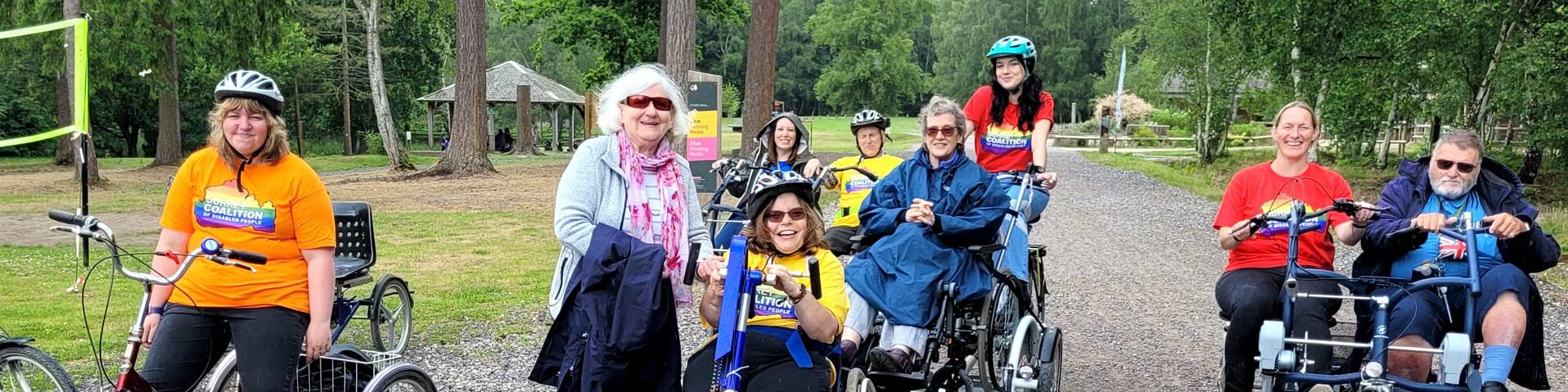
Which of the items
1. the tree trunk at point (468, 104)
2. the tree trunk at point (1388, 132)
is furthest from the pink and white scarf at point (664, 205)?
the tree trunk at point (1388, 132)

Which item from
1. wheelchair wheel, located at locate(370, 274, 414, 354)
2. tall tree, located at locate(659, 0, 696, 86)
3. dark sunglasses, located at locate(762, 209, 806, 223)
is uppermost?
tall tree, located at locate(659, 0, 696, 86)

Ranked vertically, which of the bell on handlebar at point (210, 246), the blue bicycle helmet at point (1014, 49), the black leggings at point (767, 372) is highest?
the blue bicycle helmet at point (1014, 49)

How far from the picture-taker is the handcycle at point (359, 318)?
4.07 m

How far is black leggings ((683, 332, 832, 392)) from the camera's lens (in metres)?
3.68

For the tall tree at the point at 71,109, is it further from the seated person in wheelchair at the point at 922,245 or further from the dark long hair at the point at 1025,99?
the dark long hair at the point at 1025,99

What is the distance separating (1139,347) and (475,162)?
20.0 meters

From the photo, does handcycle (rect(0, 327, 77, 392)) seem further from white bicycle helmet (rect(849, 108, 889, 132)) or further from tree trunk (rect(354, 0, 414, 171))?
tree trunk (rect(354, 0, 414, 171))

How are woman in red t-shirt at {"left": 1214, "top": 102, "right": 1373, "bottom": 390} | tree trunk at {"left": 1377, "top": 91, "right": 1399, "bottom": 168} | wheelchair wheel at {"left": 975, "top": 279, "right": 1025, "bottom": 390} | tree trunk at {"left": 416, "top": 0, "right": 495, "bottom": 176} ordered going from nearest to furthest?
woman in red t-shirt at {"left": 1214, "top": 102, "right": 1373, "bottom": 390} < wheelchair wheel at {"left": 975, "top": 279, "right": 1025, "bottom": 390} < tree trunk at {"left": 1377, "top": 91, "right": 1399, "bottom": 168} < tree trunk at {"left": 416, "top": 0, "right": 495, "bottom": 176}

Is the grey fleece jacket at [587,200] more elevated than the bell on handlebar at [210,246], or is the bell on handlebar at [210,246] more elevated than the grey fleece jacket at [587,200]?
the grey fleece jacket at [587,200]

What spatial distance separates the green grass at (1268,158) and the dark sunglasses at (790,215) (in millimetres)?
8684

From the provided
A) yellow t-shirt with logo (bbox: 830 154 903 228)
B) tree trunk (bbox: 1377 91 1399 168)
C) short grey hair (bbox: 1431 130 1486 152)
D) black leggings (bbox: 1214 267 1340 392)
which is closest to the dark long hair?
yellow t-shirt with logo (bbox: 830 154 903 228)

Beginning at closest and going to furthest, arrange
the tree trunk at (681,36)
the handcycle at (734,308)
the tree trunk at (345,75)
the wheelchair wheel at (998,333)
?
the handcycle at (734,308), the wheelchair wheel at (998,333), the tree trunk at (681,36), the tree trunk at (345,75)

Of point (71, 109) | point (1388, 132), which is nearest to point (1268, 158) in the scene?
point (1388, 132)

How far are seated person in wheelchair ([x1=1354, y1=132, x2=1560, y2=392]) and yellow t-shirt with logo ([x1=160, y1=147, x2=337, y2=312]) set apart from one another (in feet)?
12.9
